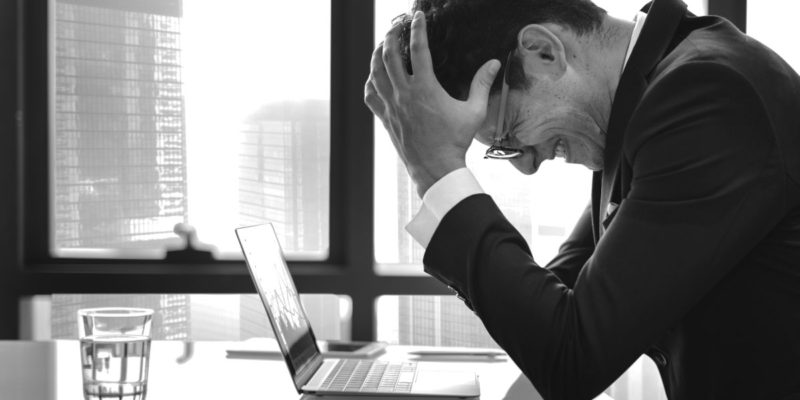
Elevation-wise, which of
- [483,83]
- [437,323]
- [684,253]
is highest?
[483,83]

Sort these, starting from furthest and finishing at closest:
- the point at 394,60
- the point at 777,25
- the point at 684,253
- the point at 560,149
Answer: the point at 777,25 < the point at 560,149 < the point at 394,60 < the point at 684,253

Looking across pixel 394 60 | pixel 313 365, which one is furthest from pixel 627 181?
pixel 313 365

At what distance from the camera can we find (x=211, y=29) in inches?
126

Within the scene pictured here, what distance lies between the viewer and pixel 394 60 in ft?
4.09

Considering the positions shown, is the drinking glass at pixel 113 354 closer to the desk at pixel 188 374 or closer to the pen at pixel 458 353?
the desk at pixel 188 374

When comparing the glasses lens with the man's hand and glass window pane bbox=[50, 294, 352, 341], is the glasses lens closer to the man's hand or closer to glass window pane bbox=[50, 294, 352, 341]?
the man's hand

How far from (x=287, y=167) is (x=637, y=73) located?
7.33 ft

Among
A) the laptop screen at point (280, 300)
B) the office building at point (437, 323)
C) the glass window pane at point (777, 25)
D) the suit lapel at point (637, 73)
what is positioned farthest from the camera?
the office building at point (437, 323)

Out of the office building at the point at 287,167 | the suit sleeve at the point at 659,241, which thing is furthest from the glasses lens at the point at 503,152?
the office building at the point at 287,167

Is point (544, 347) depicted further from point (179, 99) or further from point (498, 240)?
point (179, 99)

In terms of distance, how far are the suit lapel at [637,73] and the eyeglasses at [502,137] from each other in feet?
0.50

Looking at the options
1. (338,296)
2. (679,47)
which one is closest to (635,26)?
(679,47)

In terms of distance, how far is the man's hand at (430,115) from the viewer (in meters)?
1.20

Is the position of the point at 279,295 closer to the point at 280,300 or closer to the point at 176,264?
the point at 280,300
